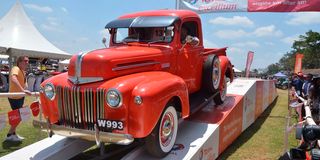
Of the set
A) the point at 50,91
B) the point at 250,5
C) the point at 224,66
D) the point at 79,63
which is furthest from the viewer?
the point at 250,5

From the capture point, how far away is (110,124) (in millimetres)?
4172

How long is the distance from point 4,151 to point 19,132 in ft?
5.23

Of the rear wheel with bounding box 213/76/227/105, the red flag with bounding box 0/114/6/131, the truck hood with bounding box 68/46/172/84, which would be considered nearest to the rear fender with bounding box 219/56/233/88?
the rear wheel with bounding box 213/76/227/105

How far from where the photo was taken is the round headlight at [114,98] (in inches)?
162

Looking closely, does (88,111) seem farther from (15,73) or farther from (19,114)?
(15,73)

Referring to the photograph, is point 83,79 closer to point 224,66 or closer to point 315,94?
point 224,66

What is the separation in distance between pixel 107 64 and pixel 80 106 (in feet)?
2.08

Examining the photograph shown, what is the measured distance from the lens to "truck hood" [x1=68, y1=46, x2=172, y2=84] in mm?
4422

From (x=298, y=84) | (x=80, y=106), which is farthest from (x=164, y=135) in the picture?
(x=298, y=84)

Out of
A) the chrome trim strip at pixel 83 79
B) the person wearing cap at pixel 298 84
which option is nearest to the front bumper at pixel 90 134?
the chrome trim strip at pixel 83 79

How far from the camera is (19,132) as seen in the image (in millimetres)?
7750

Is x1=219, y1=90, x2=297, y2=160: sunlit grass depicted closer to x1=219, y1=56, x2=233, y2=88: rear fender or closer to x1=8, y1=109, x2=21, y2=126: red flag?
x1=219, y1=56, x2=233, y2=88: rear fender

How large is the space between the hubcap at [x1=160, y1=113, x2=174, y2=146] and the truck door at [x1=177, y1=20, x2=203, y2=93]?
1.15 metres

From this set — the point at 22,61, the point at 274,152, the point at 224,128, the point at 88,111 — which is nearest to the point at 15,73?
the point at 22,61
